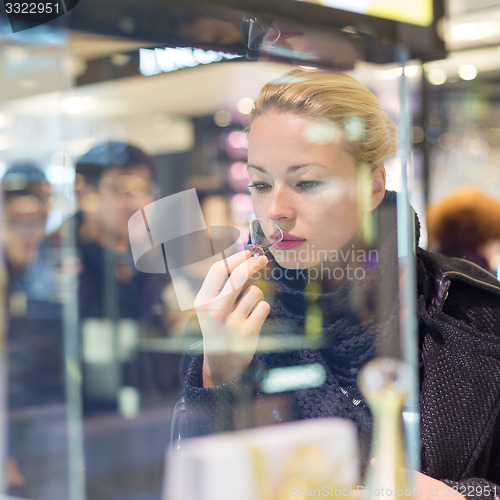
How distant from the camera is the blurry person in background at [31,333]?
371 cm

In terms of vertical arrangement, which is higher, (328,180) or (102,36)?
(102,36)

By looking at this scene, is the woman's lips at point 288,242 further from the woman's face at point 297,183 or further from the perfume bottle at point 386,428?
the perfume bottle at point 386,428

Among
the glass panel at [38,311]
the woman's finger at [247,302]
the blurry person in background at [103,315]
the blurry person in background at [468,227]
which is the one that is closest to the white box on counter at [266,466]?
the woman's finger at [247,302]

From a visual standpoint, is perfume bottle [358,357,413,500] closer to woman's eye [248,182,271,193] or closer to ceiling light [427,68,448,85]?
woman's eye [248,182,271,193]

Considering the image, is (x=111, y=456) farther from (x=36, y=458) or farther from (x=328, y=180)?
(x=328, y=180)

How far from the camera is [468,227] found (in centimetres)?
263

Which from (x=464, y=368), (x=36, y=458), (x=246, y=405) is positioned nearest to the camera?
(x=246, y=405)

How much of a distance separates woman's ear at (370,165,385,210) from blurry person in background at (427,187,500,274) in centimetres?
160

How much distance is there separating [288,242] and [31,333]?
310cm

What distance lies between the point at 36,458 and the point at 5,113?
1.89m

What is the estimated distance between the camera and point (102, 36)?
120 centimetres

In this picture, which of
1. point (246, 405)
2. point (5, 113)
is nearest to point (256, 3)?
point (246, 405)

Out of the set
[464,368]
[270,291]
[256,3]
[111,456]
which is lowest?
[111,456]

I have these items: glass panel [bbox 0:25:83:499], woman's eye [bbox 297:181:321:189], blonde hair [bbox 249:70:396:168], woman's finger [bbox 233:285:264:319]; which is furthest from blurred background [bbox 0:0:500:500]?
woman's finger [bbox 233:285:264:319]
